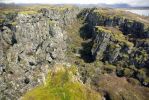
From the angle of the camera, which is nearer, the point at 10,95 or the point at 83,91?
the point at 10,95

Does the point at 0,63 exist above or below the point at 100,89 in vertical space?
above

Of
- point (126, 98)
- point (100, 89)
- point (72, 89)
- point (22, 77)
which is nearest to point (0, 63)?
point (22, 77)

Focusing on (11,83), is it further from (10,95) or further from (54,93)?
(54,93)

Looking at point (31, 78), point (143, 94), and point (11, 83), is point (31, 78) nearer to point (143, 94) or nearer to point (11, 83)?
point (11, 83)

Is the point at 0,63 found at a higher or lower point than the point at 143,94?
higher

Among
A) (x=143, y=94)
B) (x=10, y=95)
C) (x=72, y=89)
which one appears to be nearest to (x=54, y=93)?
(x=72, y=89)
